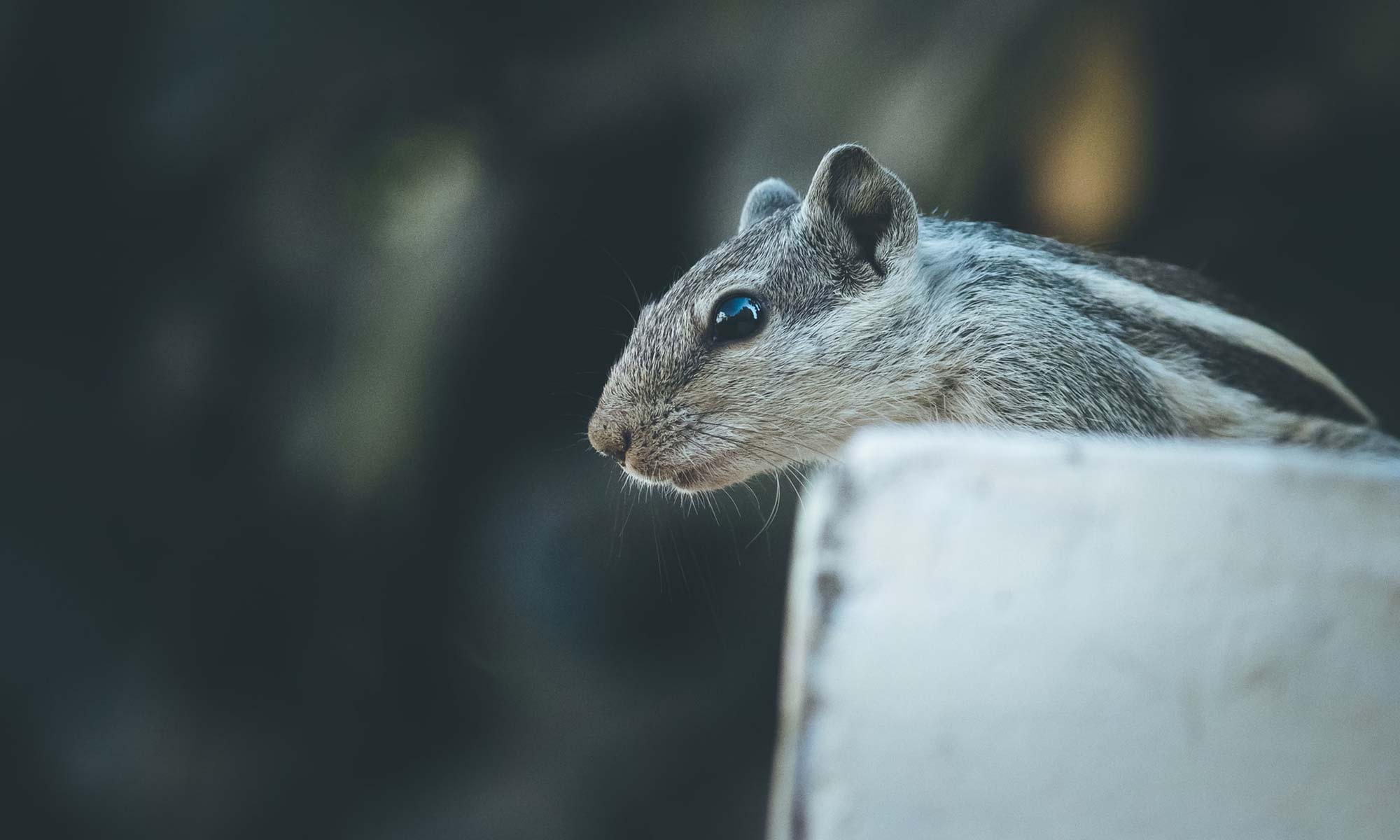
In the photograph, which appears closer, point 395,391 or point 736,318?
point 736,318

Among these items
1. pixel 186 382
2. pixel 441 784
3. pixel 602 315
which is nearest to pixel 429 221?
pixel 602 315

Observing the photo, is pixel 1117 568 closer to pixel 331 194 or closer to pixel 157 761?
pixel 331 194

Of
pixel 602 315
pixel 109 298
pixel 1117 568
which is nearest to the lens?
pixel 1117 568

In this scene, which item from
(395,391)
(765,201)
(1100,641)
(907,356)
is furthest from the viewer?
(395,391)

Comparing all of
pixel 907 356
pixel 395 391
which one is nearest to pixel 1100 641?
pixel 907 356

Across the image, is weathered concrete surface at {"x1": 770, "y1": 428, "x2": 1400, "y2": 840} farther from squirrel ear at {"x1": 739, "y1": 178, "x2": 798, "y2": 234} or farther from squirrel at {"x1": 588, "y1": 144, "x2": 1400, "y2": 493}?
squirrel ear at {"x1": 739, "y1": 178, "x2": 798, "y2": 234}

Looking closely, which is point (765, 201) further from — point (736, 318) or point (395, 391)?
point (395, 391)
